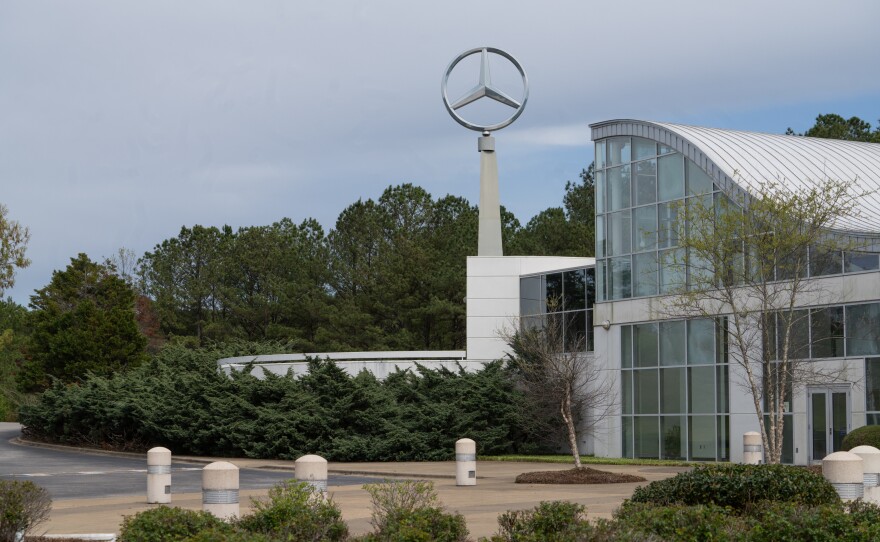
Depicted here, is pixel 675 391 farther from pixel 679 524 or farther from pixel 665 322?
pixel 679 524

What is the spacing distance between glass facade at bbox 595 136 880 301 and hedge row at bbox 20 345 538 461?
213 inches

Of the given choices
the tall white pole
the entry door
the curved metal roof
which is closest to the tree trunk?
the entry door

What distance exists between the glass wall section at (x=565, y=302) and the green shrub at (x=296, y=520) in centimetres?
2749

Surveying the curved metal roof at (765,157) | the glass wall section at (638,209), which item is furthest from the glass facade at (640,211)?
the curved metal roof at (765,157)

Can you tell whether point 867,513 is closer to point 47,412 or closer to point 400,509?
point 400,509

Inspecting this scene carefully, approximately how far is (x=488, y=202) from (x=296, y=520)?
123 feet

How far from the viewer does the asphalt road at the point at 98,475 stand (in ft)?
82.9

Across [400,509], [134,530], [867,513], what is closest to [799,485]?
[867,513]

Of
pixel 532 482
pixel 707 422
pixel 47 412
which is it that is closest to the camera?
pixel 532 482

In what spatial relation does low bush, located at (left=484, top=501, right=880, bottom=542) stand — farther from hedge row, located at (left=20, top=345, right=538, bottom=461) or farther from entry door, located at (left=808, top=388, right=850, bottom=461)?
hedge row, located at (left=20, top=345, right=538, bottom=461)

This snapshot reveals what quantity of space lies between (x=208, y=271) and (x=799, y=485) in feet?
232

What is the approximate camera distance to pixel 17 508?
13117 millimetres

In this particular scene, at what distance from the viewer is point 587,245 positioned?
70750 mm

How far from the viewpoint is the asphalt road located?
82.9 feet
